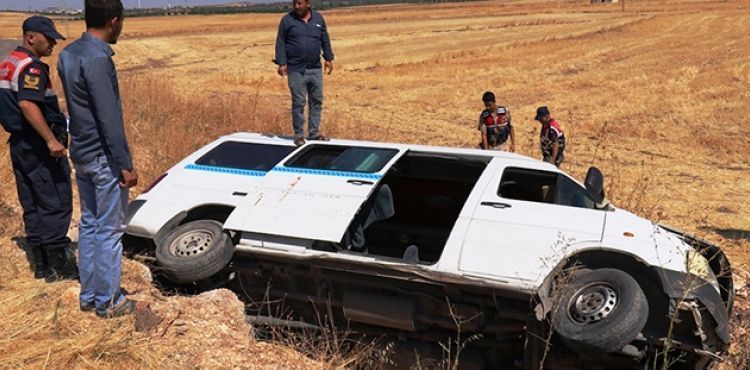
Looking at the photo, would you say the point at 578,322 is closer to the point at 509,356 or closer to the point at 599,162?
the point at 509,356

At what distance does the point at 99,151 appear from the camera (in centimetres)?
388

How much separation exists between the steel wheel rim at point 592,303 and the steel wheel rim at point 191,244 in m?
2.60

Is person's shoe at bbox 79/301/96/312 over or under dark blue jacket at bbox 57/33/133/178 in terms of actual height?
under

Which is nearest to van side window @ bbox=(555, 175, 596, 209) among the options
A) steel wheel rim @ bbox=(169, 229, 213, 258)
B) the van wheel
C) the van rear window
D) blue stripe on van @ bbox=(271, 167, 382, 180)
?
blue stripe on van @ bbox=(271, 167, 382, 180)

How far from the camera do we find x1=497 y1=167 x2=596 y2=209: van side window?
4.65 meters

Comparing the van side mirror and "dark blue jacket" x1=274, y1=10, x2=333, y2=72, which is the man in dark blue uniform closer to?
"dark blue jacket" x1=274, y1=10, x2=333, y2=72

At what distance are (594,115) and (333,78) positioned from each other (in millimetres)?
10247

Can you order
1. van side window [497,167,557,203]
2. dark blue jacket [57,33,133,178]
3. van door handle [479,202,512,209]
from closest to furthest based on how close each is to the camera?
dark blue jacket [57,33,133,178] → van door handle [479,202,512,209] → van side window [497,167,557,203]

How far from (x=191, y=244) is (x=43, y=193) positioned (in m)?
1.13

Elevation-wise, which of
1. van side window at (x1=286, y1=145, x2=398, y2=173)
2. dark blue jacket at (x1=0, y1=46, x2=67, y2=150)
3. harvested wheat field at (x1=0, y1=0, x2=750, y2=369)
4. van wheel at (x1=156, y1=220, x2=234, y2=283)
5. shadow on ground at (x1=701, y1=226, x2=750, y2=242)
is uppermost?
dark blue jacket at (x1=0, y1=46, x2=67, y2=150)

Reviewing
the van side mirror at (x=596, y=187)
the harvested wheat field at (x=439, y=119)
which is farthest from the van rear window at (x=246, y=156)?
the van side mirror at (x=596, y=187)

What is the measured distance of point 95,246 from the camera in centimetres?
402

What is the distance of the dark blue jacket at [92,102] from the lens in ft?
12.1

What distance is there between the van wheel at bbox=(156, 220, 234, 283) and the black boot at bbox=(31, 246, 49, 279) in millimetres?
860
